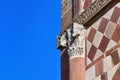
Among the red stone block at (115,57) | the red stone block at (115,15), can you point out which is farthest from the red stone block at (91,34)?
the red stone block at (115,57)

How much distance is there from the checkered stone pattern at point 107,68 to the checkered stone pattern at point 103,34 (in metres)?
0.09

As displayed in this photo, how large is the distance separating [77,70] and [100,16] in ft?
2.17

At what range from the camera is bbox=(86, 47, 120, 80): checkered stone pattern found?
4387mm

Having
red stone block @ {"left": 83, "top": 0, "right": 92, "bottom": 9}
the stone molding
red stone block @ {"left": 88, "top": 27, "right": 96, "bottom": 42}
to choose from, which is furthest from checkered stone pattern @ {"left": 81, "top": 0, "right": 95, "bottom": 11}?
red stone block @ {"left": 88, "top": 27, "right": 96, "bottom": 42}

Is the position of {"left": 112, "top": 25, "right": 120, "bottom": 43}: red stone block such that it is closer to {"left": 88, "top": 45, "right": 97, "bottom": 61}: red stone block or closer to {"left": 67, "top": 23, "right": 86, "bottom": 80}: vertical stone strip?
{"left": 88, "top": 45, "right": 97, "bottom": 61}: red stone block

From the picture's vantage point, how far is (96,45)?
4.82 m

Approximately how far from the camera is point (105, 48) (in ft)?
15.2

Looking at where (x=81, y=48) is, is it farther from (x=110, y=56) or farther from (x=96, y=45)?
(x=110, y=56)

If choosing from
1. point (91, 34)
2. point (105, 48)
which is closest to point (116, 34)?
point (105, 48)

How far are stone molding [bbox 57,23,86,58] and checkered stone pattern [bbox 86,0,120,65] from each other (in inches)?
3.8

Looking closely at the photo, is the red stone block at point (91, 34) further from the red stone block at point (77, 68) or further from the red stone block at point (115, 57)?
the red stone block at point (115, 57)

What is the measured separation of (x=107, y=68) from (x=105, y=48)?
237mm

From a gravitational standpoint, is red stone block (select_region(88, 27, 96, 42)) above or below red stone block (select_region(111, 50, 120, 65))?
above

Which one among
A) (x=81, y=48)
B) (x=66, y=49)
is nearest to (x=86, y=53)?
(x=81, y=48)
